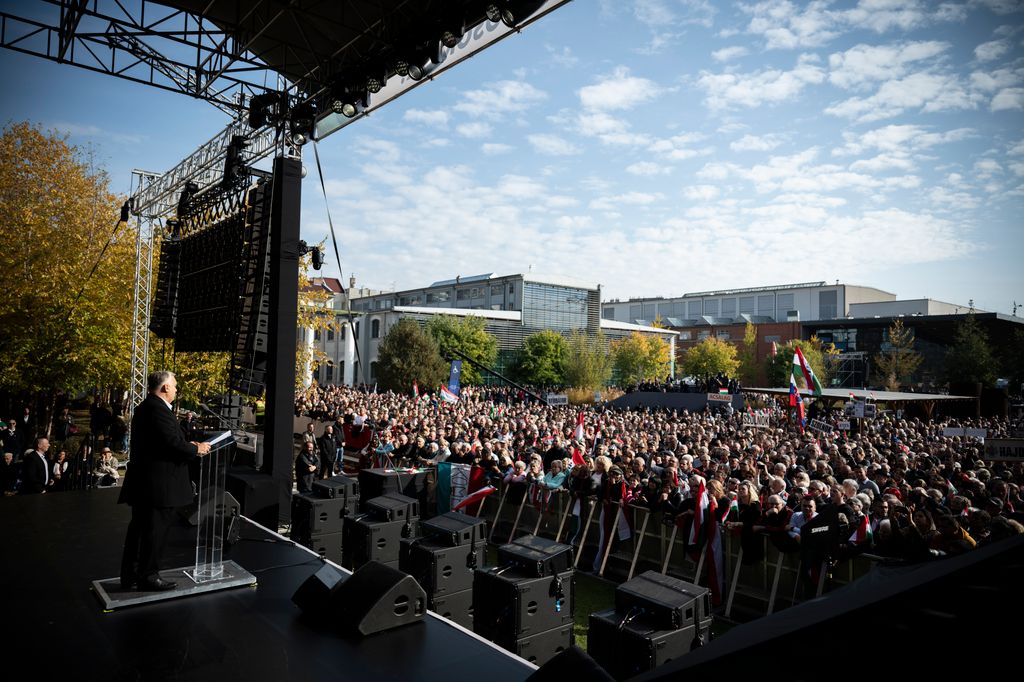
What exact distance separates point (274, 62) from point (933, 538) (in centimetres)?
1245

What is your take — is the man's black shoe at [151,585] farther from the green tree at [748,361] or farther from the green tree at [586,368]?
the green tree at [748,361]

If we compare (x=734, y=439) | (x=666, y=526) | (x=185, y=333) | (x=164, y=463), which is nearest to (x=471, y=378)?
(x=734, y=439)

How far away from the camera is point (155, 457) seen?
4.69 m

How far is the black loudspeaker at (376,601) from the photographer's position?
14.2ft

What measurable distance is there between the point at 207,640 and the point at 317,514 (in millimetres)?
4274

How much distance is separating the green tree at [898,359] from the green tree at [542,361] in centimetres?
2744

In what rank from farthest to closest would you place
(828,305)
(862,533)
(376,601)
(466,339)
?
(828,305) < (466,339) < (862,533) < (376,601)

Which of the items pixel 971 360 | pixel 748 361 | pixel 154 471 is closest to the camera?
pixel 154 471

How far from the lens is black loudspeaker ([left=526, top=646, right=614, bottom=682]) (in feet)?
8.22

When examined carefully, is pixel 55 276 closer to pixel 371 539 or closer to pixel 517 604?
pixel 371 539

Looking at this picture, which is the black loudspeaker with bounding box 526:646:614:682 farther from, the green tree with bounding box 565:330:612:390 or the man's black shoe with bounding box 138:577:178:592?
the green tree with bounding box 565:330:612:390

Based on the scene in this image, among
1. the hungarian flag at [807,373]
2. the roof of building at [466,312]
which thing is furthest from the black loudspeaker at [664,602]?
the roof of building at [466,312]

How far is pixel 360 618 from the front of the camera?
429 centimetres

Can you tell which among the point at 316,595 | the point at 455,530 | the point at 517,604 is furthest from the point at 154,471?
the point at 517,604
